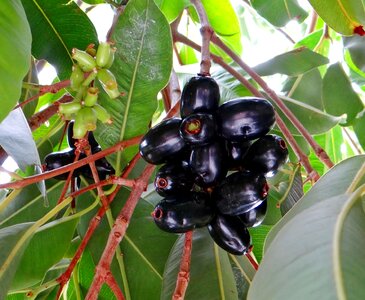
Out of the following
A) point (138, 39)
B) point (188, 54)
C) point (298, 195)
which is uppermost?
point (138, 39)

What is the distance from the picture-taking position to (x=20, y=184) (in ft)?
2.40

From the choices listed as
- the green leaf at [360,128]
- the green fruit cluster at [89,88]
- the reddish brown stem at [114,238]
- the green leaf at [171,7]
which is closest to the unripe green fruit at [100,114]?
the green fruit cluster at [89,88]

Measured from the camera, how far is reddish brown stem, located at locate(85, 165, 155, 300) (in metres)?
0.63

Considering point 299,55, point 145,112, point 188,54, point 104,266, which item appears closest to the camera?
point 104,266

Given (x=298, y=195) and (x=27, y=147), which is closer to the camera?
(x=27, y=147)

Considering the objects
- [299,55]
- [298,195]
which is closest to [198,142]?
[298,195]

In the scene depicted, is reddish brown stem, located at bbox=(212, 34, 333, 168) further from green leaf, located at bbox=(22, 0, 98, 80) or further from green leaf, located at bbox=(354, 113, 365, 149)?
green leaf, located at bbox=(354, 113, 365, 149)

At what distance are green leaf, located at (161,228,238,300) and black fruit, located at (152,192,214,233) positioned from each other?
0.11 metres

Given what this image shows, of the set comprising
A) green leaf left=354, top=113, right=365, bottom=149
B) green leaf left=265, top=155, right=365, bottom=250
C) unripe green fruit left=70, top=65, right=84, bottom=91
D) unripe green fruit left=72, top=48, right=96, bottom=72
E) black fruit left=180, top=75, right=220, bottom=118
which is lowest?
green leaf left=354, top=113, right=365, bottom=149

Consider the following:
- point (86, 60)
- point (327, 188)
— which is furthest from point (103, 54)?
point (327, 188)

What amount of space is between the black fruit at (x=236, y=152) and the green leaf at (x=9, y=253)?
326 millimetres

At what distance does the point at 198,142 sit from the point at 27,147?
26 centimetres

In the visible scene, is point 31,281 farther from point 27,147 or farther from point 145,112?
point 145,112

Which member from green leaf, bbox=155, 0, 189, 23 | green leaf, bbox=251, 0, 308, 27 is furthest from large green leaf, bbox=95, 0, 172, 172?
green leaf, bbox=251, 0, 308, 27
